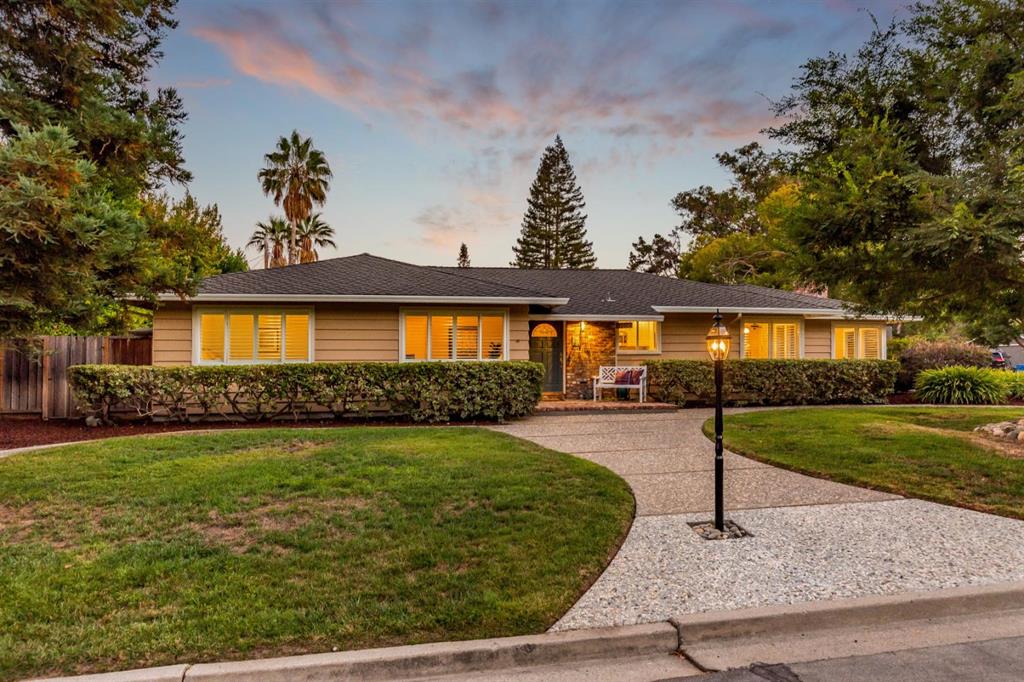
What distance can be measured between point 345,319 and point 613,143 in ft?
37.1

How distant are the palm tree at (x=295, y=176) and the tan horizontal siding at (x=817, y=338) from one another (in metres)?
28.3

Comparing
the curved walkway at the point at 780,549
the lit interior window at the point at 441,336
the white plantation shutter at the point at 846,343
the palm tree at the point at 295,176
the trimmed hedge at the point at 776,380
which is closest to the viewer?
the curved walkway at the point at 780,549

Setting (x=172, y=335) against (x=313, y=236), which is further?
(x=313, y=236)

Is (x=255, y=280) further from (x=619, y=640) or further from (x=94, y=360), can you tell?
(x=619, y=640)

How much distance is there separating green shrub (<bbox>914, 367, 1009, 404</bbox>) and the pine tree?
31061 millimetres

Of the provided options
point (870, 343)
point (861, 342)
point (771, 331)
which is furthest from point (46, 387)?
point (870, 343)

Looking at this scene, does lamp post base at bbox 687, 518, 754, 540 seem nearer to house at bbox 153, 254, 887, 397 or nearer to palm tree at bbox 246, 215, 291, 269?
house at bbox 153, 254, 887, 397

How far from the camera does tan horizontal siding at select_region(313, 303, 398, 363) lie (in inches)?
484

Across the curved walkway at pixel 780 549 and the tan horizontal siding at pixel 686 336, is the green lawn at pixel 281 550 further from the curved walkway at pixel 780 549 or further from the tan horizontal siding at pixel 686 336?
the tan horizontal siding at pixel 686 336

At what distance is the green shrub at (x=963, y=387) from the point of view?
47.5ft

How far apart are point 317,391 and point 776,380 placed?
37.7 ft

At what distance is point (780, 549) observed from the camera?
13.9 feet

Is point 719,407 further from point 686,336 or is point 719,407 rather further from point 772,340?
point 772,340

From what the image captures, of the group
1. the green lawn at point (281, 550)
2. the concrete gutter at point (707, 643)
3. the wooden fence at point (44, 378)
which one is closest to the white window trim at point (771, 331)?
the green lawn at point (281, 550)
